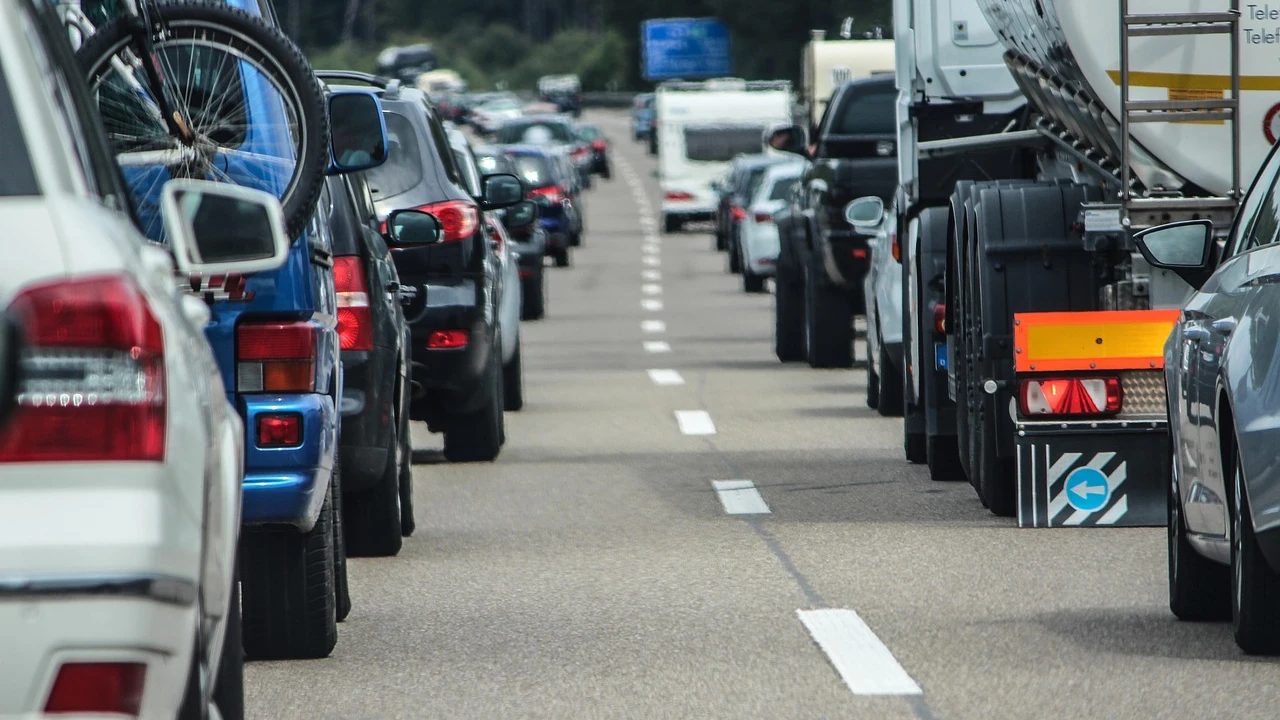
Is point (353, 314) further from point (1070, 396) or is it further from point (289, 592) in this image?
point (1070, 396)

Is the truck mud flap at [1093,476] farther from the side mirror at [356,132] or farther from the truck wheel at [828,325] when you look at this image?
the truck wheel at [828,325]

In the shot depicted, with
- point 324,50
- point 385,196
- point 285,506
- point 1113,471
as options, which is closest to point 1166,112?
point 1113,471

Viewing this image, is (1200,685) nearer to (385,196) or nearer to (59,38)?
(59,38)

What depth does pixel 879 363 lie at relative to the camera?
16188mm

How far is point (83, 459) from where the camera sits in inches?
149

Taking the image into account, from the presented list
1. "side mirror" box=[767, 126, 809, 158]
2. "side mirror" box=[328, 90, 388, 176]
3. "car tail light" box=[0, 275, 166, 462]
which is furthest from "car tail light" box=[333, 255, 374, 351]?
"side mirror" box=[767, 126, 809, 158]

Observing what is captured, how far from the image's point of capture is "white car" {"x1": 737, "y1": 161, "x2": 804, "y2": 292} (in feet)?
109

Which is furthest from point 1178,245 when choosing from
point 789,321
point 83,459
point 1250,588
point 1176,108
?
point 789,321

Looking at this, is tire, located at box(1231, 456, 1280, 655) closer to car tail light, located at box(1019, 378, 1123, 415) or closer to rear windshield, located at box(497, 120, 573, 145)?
car tail light, located at box(1019, 378, 1123, 415)

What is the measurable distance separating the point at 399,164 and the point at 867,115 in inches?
317

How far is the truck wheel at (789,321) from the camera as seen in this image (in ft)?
70.6

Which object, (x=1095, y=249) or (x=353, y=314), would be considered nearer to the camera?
(x=353, y=314)

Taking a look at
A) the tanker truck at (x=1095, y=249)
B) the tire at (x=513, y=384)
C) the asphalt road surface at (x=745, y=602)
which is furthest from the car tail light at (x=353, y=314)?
the tire at (x=513, y=384)

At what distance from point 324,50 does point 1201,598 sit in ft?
557
